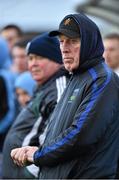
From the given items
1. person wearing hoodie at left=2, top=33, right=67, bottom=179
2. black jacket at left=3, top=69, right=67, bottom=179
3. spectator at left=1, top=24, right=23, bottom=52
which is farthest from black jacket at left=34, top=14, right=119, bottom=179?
spectator at left=1, top=24, right=23, bottom=52

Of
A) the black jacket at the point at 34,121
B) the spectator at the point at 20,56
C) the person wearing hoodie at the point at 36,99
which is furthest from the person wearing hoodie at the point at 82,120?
the spectator at the point at 20,56

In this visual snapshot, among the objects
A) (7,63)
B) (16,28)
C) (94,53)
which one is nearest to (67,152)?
(94,53)

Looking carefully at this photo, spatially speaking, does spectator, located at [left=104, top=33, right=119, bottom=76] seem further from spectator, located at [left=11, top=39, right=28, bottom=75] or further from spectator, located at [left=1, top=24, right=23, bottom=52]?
spectator, located at [left=1, top=24, right=23, bottom=52]

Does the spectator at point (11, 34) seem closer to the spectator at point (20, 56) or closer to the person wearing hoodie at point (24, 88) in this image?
the spectator at point (20, 56)

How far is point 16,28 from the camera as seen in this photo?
11383mm

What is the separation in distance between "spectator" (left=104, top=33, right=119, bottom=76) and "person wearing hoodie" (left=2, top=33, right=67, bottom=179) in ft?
3.26

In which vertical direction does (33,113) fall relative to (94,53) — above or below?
below

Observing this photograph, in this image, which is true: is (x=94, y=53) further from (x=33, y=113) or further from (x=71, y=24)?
(x=33, y=113)

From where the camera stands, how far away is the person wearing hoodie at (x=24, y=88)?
8742 millimetres

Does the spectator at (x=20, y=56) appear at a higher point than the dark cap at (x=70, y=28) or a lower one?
lower

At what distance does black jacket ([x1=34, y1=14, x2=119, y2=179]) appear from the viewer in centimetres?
530

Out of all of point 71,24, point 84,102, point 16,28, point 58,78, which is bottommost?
point 16,28

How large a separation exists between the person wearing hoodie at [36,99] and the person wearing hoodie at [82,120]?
1331 millimetres

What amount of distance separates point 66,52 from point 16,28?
230 inches
